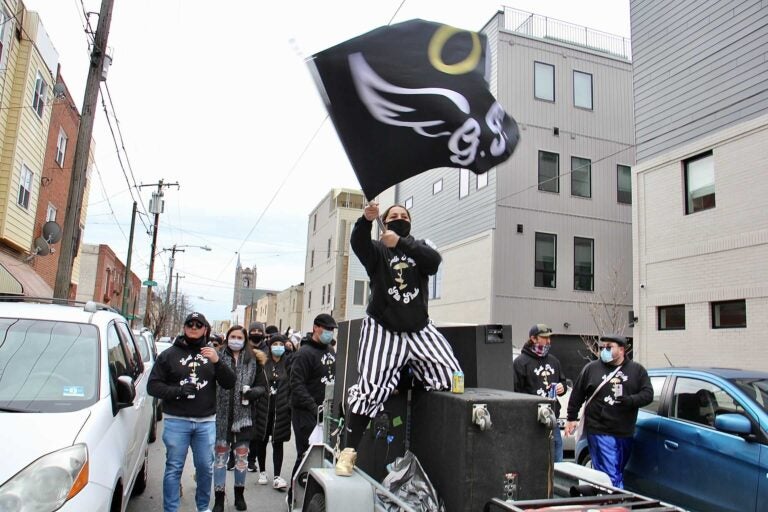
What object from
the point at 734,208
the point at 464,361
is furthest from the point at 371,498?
the point at 734,208

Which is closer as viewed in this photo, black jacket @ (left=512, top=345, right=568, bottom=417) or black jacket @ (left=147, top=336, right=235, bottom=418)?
black jacket @ (left=147, top=336, right=235, bottom=418)

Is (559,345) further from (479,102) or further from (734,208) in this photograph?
(479,102)

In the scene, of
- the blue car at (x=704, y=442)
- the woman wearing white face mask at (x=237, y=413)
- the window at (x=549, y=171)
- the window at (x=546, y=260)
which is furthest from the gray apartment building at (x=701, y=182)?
the woman wearing white face mask at (x=237, y=413)

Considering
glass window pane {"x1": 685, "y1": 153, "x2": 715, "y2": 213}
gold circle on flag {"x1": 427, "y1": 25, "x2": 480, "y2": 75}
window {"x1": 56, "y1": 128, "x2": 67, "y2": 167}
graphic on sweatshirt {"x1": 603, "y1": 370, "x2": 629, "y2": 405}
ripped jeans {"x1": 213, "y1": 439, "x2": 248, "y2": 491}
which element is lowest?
ripped jeans {"x1": 213, "y1": 439, "x2": 248, "y2": 491}

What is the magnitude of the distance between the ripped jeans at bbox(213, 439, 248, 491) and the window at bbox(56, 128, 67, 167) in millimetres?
19905

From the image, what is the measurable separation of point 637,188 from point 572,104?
303 inches

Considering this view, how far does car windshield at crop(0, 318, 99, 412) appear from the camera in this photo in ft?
12.9

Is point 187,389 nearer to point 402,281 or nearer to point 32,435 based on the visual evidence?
point 32,435

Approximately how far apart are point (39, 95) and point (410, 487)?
68.0 feet

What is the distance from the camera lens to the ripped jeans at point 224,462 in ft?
20.1

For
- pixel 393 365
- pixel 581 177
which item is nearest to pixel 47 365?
pixel 393 365

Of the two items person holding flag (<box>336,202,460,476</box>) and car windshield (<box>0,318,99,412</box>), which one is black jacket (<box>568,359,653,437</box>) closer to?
person holding flag (<box>336,202,460,476</box>)

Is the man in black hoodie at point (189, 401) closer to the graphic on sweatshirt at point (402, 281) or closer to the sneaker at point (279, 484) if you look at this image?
the sneaker at point (279, 484)

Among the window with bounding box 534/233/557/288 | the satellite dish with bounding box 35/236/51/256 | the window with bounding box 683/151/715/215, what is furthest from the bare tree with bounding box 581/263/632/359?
the satellite dish with bounding box 35/236/51/256
